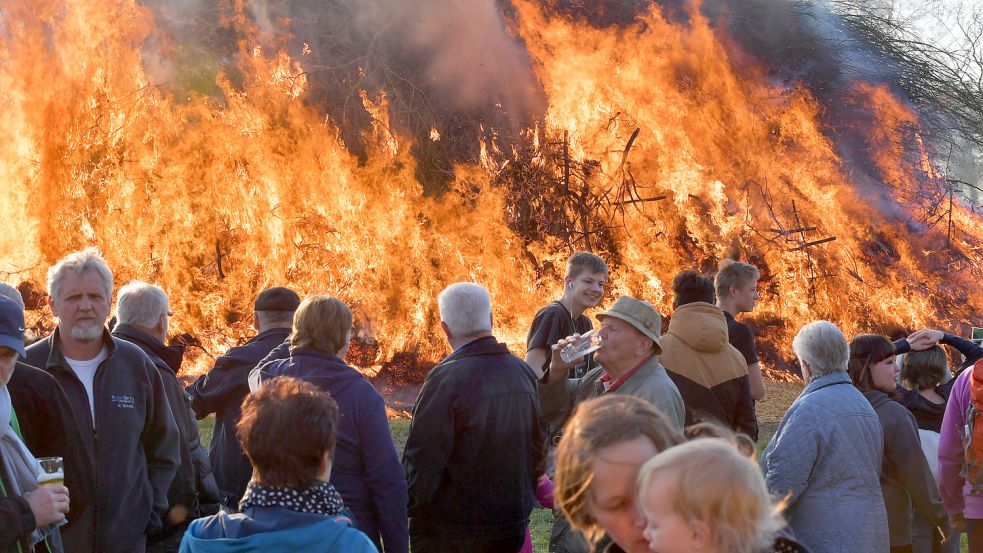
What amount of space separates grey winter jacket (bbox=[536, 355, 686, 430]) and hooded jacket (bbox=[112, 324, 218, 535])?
188cm

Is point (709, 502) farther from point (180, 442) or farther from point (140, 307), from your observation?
point (140, 307)

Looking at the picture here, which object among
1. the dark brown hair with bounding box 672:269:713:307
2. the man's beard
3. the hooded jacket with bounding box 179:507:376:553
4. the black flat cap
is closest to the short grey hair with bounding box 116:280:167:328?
the black flat cap

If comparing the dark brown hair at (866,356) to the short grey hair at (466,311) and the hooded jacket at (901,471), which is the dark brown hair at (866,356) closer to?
the hooded jacket at (901,471)

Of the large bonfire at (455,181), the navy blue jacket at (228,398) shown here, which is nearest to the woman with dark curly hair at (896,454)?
the navy blue jacket at (228,398)

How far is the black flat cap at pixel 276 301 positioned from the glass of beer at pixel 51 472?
7.35 feet

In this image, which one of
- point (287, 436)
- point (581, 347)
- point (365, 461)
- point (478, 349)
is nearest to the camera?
point (287, 436)

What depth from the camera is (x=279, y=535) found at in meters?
2.70

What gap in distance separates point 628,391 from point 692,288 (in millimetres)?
1641

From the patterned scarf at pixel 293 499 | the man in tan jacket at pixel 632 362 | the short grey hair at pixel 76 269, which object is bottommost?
the man in tan jacket at pixel 632 362

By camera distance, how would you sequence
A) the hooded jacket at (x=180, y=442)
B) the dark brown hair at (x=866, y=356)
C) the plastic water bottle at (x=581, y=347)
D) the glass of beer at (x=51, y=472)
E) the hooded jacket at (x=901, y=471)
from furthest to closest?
the dark brown hair at (x=866, y=356) < the hooded jacket at (x=901, y=471) < the hooded jacket at (x=180, y=442) < the plastic water bottle at (x=581, y=347) < the glass of beer at (x=51, y=472)

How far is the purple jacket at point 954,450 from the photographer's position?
5395 mm

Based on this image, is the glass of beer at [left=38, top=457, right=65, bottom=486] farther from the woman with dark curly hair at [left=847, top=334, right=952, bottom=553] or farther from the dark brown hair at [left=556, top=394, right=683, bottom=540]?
the woman with dark curly hair at [left=847, top=334, right=952, bottom=553]

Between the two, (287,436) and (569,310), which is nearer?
(287,436)

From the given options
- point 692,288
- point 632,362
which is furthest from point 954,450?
point 632,362
